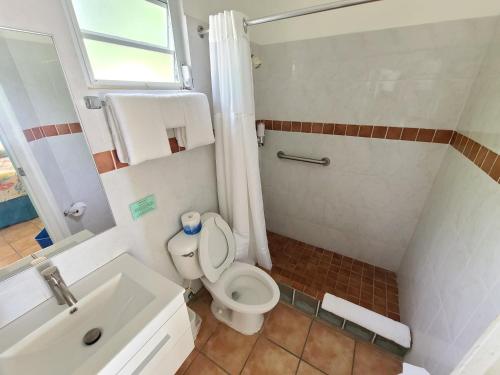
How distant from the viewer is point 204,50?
1378mm

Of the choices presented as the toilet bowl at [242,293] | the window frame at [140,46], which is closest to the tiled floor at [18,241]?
the window frame at [140,46]

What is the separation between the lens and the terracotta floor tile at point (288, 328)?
146cm

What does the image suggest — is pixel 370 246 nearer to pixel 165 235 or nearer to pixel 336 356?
pixel 336 356

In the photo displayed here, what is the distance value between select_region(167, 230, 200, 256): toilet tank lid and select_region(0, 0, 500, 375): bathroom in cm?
1

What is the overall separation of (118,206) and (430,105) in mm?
1987

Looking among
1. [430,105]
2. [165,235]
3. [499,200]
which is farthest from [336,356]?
[430,105]

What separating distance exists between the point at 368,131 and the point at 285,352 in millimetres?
1686

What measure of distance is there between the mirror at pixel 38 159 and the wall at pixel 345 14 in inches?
33.4

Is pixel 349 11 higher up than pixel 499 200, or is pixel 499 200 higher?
pixel 349 11

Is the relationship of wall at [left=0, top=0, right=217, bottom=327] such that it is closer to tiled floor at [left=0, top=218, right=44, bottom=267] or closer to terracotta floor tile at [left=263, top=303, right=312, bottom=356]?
tiled floor at [left=0, top=218, right=44, bottom=267]

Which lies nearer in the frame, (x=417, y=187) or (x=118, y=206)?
(x=118, y=206)

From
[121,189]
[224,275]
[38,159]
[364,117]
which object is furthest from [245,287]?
[364,117]

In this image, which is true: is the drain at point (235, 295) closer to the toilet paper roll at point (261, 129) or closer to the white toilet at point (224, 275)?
the white toilet at point (224, 275)

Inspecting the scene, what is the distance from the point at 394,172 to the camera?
1.64m
